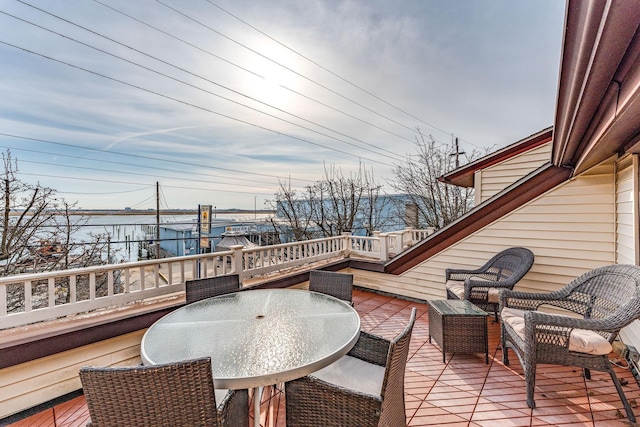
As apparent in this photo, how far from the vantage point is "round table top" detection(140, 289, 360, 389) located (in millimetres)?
1520

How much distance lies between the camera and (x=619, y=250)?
3518 millimetres

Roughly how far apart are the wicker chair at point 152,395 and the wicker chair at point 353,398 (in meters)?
0.56

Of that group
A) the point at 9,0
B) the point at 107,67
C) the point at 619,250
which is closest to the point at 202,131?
the point at 107,67

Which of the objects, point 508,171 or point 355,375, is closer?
point 355,375

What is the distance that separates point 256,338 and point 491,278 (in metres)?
3.99

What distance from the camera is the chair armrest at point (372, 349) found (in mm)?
2100

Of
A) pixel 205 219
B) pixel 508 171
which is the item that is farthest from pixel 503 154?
pixel 205 219

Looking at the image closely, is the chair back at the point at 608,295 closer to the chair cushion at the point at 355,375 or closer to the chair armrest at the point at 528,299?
the chair armrest at the point at 528,299

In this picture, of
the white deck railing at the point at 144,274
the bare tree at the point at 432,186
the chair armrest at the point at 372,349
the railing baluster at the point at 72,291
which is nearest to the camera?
the chair armrest at the point at 372,349

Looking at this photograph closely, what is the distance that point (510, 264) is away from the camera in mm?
4227

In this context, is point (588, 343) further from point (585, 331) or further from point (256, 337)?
point (256, 337)

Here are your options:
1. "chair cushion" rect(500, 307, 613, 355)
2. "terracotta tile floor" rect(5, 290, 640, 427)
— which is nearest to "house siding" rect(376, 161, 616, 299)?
"terracotta tile floor" rect(5, 290, 640, 427)

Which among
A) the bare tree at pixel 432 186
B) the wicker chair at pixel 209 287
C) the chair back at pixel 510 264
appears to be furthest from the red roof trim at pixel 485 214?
the bare tree at pixel 432 186

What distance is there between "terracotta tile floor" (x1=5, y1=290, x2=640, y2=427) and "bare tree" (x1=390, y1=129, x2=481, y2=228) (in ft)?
24.2
